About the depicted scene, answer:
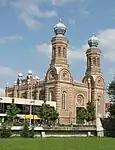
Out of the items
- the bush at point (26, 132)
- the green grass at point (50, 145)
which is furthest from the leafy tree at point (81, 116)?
the green grass at point (50, 145)

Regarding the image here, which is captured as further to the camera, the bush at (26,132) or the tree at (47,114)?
the tree at (47,114)

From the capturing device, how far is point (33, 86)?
104m

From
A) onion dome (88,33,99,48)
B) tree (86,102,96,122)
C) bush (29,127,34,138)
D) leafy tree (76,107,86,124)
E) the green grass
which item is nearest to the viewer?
the green grass

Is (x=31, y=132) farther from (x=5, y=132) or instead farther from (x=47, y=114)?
(x=47, y=114)

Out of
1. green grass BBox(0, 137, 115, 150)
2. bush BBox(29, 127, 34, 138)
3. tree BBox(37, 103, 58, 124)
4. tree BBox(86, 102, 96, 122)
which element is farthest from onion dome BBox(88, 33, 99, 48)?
green grass BBox(0, 137, 115, 150)

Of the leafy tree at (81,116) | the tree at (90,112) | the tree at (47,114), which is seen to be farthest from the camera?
the tree at (90,112)

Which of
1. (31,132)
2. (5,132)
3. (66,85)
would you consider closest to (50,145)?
(5,132)

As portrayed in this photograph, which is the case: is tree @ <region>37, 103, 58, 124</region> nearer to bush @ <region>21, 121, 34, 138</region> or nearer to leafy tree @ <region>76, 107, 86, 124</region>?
leafy tree @ <region>76, 107, 86, 124</region>

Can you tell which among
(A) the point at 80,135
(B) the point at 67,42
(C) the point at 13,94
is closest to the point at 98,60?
(B) the point at 67,42

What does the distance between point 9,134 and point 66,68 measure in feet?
127

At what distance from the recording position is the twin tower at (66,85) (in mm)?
93375

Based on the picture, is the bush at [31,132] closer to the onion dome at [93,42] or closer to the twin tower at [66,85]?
the twin tower at [66,85]

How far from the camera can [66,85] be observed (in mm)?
94688

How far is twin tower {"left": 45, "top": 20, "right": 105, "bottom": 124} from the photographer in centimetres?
9338
